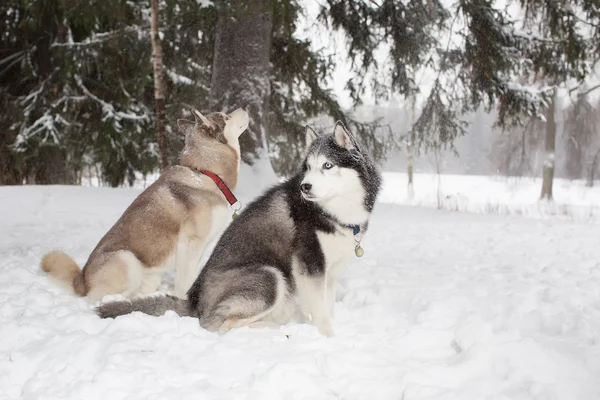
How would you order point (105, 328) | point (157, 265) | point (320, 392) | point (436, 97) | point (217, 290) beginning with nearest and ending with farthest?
point (320, 392) < point (105, 328) < point (217, 290) < point (157, 265) < point (436, 97)

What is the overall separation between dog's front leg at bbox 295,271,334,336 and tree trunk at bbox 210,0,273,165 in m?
5.35

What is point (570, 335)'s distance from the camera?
3.13 meters

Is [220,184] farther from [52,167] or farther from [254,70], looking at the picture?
[52,167]

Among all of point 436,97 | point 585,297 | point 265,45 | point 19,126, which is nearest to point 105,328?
point 585,297

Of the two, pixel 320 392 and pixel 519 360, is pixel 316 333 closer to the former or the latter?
pixel 320 392

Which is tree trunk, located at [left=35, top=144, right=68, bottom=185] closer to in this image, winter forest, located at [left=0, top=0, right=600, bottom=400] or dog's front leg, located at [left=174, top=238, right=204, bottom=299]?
winter forest, located at [left=0, top=0, right=600, bottom=400]

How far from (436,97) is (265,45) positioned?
3.69 metres

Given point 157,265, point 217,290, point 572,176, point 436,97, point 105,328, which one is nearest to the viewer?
point 105,328

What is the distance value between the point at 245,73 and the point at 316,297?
601 cm

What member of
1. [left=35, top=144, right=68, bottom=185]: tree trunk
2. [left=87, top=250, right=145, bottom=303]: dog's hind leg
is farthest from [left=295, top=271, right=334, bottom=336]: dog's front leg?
[left=35, top=144, right=68, bottom=185]: tree trunk

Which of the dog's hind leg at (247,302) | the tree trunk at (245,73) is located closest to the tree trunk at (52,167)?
the tree trunk at (245,73)

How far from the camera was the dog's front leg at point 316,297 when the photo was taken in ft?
11.1

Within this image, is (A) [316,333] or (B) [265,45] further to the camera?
(B) [265,45]

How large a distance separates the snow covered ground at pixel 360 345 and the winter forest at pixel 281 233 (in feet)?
0.06
